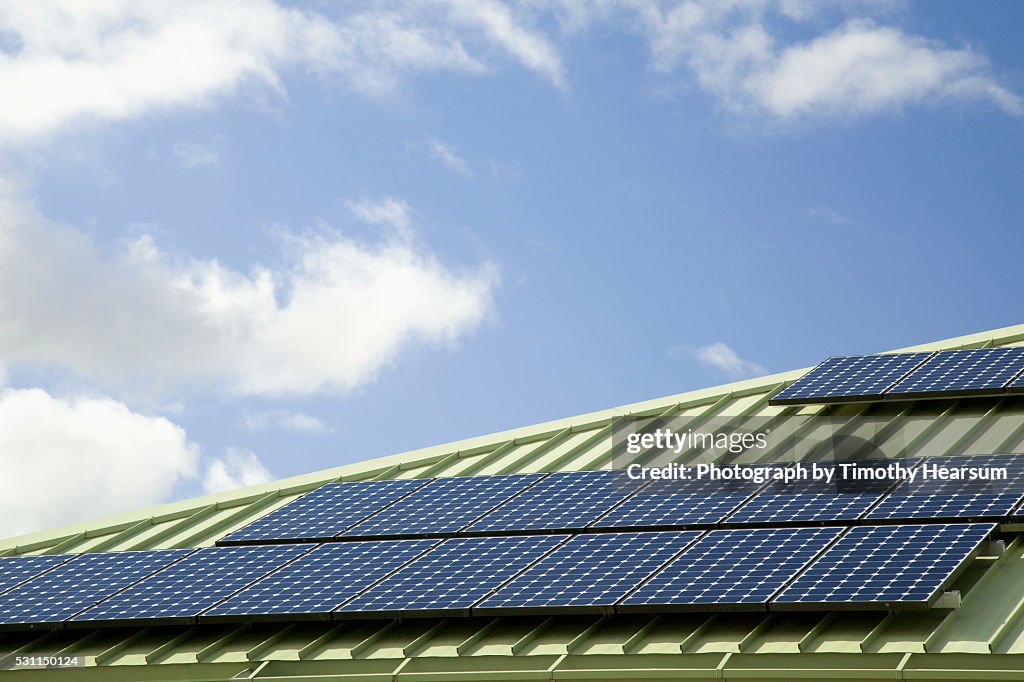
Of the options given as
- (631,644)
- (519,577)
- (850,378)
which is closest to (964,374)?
(850,378)

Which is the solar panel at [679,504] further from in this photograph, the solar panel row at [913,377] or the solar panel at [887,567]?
the solar panel row at [913,377]

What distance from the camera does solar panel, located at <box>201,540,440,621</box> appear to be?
25.8 meters

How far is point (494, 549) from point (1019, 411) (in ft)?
43.5

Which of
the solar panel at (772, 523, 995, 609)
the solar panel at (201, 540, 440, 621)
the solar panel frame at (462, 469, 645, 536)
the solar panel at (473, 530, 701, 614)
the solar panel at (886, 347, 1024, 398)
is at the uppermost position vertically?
the solar panel at (886, 347, 1024, 398)

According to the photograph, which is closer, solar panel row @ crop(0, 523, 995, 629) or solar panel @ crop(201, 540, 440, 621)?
solar panel row @ crop(0, 523, 995, 629)

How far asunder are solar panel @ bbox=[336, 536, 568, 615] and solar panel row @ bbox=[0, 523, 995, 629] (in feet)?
0.14

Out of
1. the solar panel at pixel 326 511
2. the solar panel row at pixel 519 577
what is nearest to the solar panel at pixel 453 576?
the solar panel row at pixel 519 577

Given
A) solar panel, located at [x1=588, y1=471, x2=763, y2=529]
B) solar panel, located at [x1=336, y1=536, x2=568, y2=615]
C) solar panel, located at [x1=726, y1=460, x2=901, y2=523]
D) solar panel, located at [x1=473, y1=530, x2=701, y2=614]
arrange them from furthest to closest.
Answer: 1. solar panel, located at [x1=588, y1=471, x2=763, y2=529]
2. solar panel, located at [x1=726, y1=460, x2=901, y2=523]
3. solar panel, located at [x1=336, y1=536, x2=568, y2=615]
4. solar panel, located at [x1=473, y1=530, x2=701, y2=614]

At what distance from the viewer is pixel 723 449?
32.9 m

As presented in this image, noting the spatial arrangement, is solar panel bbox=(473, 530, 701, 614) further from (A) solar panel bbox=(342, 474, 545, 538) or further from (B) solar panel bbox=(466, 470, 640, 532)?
(A) solar panel bbox=(342, 474, 545, 538)

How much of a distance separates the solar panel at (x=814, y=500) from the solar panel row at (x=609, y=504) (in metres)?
0.02

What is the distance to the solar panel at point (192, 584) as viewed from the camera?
26.8 metres

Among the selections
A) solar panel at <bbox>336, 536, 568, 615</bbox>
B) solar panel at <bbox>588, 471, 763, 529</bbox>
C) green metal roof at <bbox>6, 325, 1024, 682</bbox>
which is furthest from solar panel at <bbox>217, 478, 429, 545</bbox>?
solar panel at <bbox>588, 471, 763, 529</bbox>

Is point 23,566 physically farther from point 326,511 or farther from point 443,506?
point 443,506
